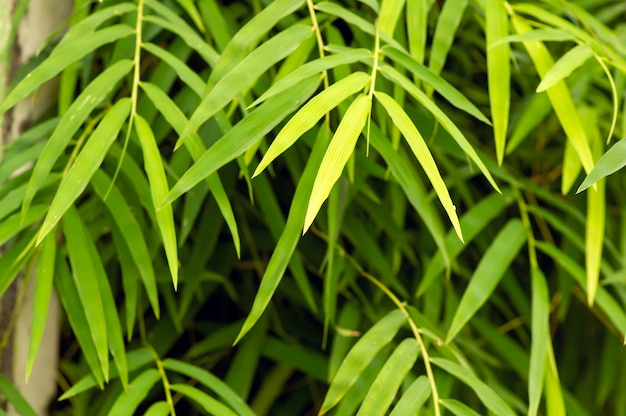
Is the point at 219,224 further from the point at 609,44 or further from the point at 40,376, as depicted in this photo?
the point at 609,44

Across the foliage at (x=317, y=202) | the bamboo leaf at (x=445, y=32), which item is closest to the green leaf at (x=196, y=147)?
the foliage at (x=317, y=202)

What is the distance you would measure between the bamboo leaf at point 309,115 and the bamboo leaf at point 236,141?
30mm

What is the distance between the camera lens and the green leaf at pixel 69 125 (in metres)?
0.54

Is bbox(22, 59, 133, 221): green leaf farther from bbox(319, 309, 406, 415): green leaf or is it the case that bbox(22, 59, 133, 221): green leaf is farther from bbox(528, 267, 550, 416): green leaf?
bbox(528, 267, 550, 416): green leaf

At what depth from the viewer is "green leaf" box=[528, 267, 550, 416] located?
622mm

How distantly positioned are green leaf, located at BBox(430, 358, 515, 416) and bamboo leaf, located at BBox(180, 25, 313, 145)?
26 centimetres

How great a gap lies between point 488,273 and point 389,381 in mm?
161

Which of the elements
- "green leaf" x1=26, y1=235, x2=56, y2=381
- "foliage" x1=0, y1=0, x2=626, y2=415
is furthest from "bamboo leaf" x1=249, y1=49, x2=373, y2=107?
"green leaf" x1=26, y1=235, x2=56, y2=381

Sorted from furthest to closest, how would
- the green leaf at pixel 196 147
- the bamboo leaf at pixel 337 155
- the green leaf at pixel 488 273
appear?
1. the green leaf at pixel 488 273
2. the green leaf at pixel 196 147
3. the bamboo leaf at pixel 337 155

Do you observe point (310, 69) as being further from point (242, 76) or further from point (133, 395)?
point (133, 395)

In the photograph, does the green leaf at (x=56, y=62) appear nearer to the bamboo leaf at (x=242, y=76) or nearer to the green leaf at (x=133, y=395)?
the bamboo leaf at (x=242, y=76)

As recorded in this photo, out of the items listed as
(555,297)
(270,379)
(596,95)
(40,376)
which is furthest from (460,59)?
(40,376)

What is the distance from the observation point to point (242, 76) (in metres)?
0.52

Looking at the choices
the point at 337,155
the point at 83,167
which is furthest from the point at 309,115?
the point at 83,167
